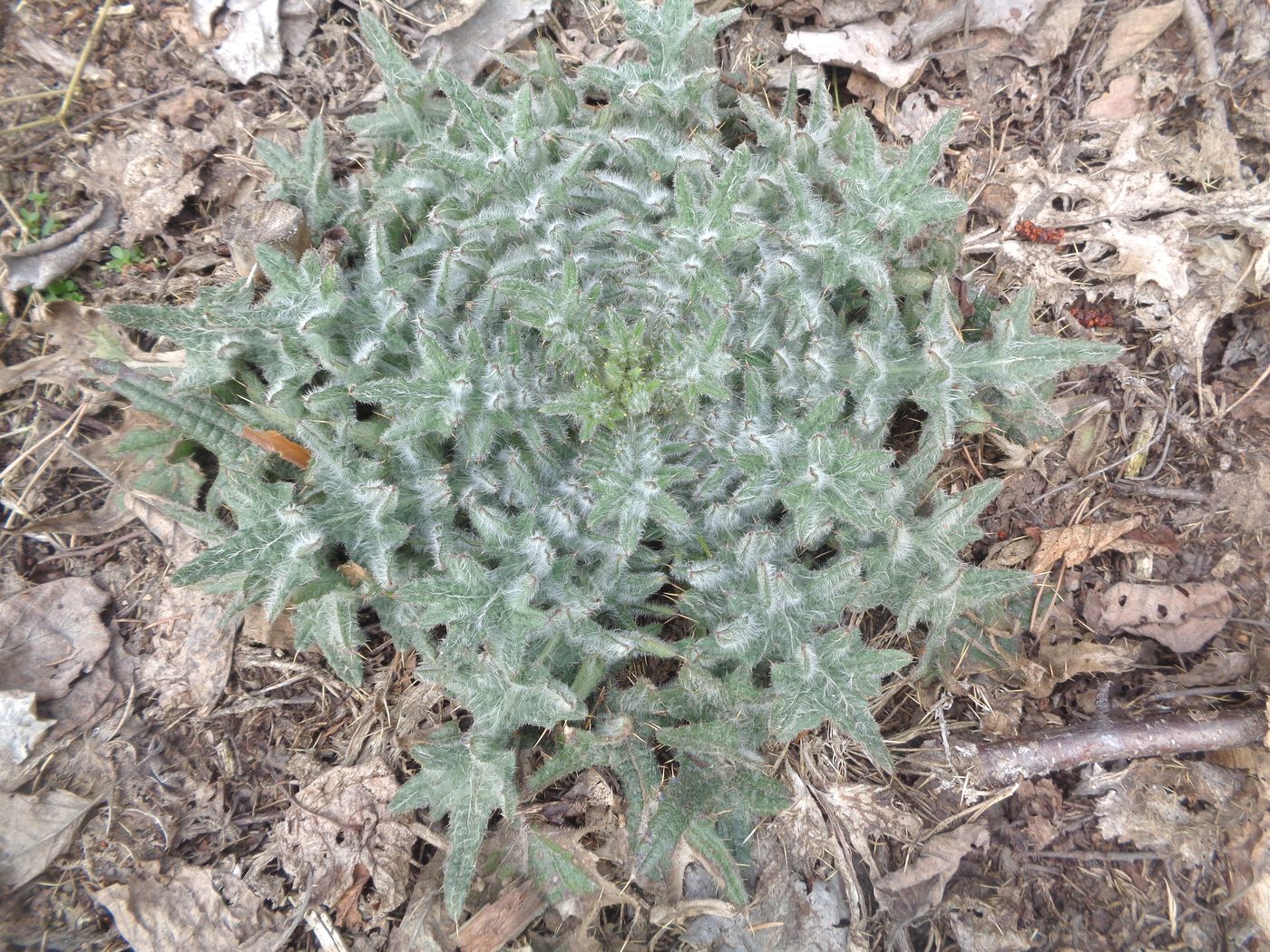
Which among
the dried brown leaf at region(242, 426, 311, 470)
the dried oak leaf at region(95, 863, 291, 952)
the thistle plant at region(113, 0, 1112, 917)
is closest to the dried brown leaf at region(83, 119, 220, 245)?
the thistle plant at region(113, 0, 1112, 917)

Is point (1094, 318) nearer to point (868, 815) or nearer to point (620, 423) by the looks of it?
point (620, 423)

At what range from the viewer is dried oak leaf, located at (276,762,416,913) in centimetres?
321

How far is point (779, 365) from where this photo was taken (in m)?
3.25

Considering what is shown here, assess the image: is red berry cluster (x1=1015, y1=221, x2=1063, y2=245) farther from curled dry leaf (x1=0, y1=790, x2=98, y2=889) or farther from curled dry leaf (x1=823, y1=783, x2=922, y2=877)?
curled dry leaf (x1=0, y1=790, x2=98, y2=889)

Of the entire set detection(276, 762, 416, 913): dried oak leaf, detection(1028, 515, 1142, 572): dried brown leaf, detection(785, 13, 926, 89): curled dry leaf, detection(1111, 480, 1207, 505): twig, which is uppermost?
detection(785, 13, 926, 89): curled dry leaf

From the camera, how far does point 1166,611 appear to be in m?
3.31

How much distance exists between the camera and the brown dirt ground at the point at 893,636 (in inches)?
119

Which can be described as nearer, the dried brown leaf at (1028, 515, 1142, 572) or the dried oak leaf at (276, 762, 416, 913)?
the dried oak leaf at (276, 762, 416, 913)

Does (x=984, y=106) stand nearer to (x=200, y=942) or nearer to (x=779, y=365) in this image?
(x=779, y=365)

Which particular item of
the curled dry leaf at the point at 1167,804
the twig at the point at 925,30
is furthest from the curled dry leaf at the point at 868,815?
the twig at the point at 925,30

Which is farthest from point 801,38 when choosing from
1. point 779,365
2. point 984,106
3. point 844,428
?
point 844,428

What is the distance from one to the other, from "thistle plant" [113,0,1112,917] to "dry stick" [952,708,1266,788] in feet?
1.43

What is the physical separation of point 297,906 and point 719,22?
4.07m

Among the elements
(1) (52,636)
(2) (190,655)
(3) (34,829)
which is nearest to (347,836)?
(2) (190,655)
